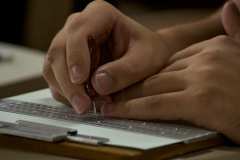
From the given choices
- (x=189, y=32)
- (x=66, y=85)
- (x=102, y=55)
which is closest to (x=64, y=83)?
(x=66, y=85)

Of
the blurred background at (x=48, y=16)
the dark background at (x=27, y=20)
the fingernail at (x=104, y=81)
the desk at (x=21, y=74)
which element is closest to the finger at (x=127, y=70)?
the fingernail at (x=104, y=81)

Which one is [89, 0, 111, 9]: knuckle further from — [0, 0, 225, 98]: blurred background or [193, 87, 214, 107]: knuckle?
[0, 0, 225, 98]: blurred background

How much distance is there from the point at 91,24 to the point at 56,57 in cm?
8

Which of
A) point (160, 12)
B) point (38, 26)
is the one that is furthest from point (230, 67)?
point (160, 12)

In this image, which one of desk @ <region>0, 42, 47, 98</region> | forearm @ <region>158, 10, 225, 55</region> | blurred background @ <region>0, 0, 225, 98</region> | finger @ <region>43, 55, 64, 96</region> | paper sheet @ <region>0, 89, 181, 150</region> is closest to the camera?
paper sheet @ <region>0, 89, 181, 150</region>

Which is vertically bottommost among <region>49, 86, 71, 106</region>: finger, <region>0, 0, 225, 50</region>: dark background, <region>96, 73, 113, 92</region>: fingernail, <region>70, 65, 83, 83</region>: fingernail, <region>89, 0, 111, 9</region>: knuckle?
<region>49, 86, 71, 106</region>: finger

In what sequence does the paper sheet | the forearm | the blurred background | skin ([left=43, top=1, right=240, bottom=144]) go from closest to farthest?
the paper sheet, skin ([left=43, top=1, right=240, bottom=144]), the forearm, the blurred background

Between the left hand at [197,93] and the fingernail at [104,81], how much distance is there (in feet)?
0.09

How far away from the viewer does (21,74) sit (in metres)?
1.27

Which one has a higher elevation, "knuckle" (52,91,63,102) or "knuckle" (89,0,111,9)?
"knuckle" (89,0,111,9)

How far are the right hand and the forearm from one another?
81 mm

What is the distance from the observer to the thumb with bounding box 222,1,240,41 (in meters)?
0.86

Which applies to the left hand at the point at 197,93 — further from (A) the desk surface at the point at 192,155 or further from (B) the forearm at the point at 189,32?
(B) the forearm at the point at 189,32

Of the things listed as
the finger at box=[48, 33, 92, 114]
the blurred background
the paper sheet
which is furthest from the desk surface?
the blurred background
